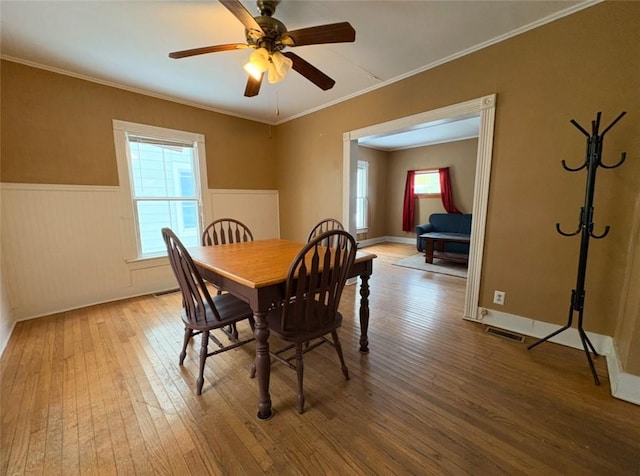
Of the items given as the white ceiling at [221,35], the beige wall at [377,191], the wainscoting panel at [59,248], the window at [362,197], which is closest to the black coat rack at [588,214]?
the white ceiling at [221,35]

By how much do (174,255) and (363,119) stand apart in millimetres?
2675

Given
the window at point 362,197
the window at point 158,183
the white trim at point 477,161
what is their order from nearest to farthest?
the white trim at point 477,161
the window at point 158,183
the window at point 362,197

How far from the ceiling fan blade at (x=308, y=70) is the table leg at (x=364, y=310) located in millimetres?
1501

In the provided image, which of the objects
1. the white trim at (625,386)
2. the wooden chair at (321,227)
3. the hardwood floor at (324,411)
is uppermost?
the wooden chair at (321,227)

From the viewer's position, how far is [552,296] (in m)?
2.12

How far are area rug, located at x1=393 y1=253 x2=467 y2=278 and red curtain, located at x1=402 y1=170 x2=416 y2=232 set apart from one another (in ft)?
5.29

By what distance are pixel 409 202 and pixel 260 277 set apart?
19.5ft

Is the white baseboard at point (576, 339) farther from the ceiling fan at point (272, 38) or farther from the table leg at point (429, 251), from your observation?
the ceiling fan at point (272, 38)

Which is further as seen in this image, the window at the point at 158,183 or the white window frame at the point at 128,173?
the window at the point at 158,183

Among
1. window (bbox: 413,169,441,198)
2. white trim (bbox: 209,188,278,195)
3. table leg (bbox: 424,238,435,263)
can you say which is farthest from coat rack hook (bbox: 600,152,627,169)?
window (bbox: 413,169,441,198)

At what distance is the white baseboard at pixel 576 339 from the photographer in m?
1.52

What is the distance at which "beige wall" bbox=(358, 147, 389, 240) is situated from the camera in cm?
660

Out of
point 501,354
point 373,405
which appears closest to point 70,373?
point 373,405

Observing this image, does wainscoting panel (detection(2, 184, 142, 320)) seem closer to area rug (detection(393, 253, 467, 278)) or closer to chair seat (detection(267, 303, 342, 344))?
chair seat (detection(267, 303, 342, 344))
